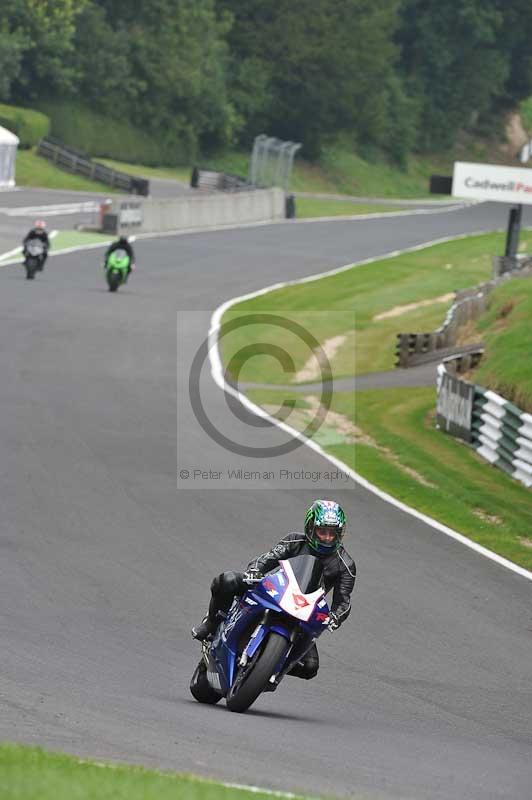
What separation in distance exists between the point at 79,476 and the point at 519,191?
115ft

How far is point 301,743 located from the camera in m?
9.37

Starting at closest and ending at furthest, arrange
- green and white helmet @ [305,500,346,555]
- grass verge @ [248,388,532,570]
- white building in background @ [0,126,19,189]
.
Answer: green and white helmet @ [305,500,346,555], grass verge @ [248,388,532,570], white building in background @ [0,126,19,189]

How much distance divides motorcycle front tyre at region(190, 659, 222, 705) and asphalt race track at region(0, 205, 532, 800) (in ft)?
0.60

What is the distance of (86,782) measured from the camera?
7438mm

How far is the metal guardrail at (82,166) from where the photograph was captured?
78750 mm

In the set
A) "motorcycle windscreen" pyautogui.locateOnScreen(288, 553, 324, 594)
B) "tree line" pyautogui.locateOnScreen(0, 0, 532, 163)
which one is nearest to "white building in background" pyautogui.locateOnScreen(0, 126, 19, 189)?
"tree line" pyautogui.locateOnScreen(0, 0, 532, 163)

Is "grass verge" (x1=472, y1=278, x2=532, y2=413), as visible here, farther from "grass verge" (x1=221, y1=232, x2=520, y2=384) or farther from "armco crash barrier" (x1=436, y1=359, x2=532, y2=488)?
"grass verge" (x1=221, y1=232, x2=520, y2=384)

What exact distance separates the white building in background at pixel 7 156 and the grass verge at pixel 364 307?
21.6 metres

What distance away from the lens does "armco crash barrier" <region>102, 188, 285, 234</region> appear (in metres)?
57.2

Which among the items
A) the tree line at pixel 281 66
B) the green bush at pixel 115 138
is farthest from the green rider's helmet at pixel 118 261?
the green bush at pixel 115 138

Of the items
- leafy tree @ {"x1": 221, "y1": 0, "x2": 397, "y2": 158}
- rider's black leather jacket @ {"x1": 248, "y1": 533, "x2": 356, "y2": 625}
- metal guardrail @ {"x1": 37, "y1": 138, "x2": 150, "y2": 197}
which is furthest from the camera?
leafy tree @ {"x1": 221, "y1": 0, "x2": 397, "y2": 158}

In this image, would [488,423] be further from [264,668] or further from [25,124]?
[25,124]

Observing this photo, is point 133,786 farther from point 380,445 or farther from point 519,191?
point 519,191

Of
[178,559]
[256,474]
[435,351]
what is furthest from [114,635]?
[435,351]
